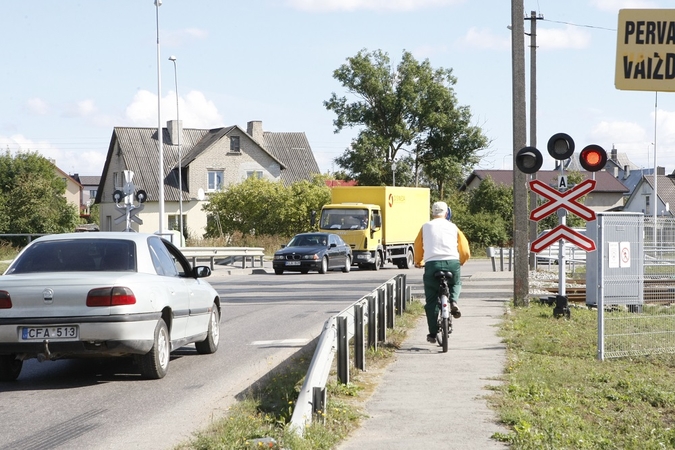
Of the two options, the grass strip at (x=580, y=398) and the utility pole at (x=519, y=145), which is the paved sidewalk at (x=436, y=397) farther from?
the utility pole at (x=519, y=145)

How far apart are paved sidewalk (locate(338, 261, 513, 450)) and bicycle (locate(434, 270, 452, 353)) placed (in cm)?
16

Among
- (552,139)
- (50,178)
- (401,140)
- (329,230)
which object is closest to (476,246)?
(401,140)

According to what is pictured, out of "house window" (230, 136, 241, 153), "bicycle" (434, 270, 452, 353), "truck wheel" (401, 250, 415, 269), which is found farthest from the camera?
"house window" (230, 136, 241, 153)

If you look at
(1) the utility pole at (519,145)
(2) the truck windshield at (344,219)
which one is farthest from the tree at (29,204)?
(1) the utility pole at (519,145)

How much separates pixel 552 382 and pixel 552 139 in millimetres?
6323

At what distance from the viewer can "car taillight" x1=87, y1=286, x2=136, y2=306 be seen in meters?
9.20

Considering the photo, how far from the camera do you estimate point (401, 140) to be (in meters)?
76.6

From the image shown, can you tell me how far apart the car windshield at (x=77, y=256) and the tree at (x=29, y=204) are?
5505 cm

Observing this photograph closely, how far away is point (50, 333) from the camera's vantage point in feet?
30.0

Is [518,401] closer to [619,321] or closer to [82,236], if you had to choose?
[619,321]

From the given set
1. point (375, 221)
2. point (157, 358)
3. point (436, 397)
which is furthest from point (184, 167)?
point (436, 397)

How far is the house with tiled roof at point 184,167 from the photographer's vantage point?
240 feet

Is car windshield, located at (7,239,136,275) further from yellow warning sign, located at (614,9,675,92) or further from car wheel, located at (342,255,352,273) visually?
car wheel, located at (342,255,352,273)

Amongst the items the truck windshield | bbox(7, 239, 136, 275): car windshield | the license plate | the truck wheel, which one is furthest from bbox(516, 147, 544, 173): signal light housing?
the truck wheel
